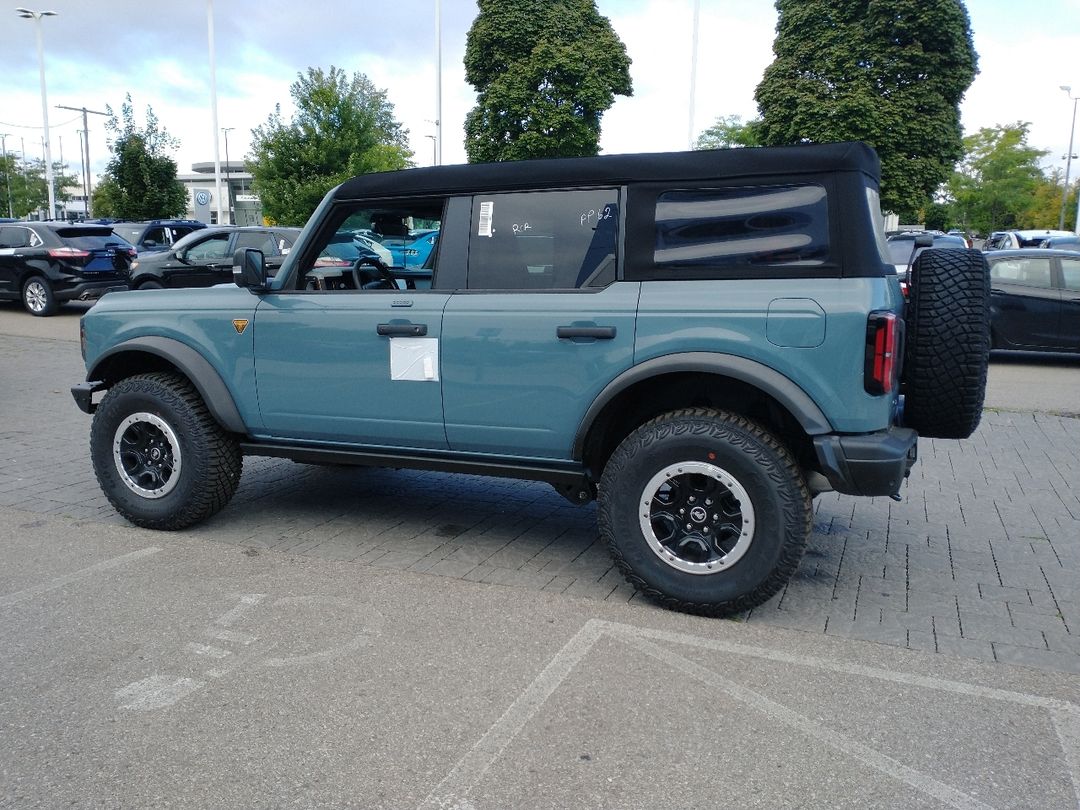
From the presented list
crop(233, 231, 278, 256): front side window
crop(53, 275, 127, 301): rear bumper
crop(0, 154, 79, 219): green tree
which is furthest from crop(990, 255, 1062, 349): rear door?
crop(0, 154, 79, 219): green tree

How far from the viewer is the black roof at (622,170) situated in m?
3.86

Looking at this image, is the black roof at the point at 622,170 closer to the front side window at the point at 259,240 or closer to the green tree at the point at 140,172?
the front side window at the point at 259,240

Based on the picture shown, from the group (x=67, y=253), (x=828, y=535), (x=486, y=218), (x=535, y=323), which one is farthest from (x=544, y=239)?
Answer: (x=67, y=253)

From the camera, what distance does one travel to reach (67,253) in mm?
17141

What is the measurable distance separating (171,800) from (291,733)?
0.44m

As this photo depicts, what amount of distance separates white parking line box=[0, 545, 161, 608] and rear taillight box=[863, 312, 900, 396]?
360cm

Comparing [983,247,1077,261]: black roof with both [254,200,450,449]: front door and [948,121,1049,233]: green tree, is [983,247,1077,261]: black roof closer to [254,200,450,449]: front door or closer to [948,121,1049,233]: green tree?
[254,200,450,449]: front door

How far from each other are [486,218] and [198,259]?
13.0 meters

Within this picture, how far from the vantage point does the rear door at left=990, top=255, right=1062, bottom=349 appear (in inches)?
457

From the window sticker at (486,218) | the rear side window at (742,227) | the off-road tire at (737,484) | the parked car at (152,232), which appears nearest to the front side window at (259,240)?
the parked car at (152,232)

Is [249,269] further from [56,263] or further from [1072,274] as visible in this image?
[56,263]

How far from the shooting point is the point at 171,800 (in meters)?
2.67

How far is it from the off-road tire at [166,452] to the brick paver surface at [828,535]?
191mm

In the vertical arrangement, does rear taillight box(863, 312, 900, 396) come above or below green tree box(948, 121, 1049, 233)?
below
